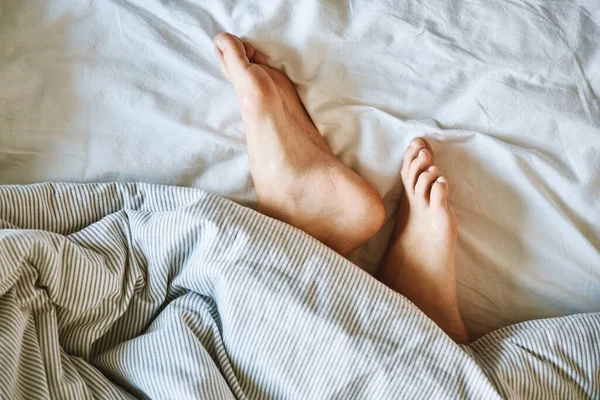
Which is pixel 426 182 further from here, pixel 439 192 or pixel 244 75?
pixel 244 75

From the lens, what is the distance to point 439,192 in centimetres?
85

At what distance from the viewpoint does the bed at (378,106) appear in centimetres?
87

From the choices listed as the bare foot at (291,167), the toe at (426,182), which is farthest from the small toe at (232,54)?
the toe at (426,182)

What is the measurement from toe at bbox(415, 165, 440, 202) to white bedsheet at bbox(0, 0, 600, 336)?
0.18 ft

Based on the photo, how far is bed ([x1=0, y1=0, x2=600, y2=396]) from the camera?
87 centimetres

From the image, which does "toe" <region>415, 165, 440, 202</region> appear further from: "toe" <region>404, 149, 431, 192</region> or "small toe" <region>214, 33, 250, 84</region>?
"small toe" <region>214, 33, 250, 84</region>

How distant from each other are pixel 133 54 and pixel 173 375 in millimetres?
476

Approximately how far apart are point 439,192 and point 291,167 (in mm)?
214

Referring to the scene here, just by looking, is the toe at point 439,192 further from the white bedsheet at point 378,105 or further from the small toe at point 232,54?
the small toe at point 232,54

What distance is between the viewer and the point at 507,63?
87 cm

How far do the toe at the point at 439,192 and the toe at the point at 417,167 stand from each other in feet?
0.09

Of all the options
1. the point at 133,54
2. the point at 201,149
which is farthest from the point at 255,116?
the point at 133,54

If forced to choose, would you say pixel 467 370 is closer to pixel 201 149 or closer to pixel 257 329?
pixel 257 329

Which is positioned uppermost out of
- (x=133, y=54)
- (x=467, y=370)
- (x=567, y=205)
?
(x=133, y=54)
